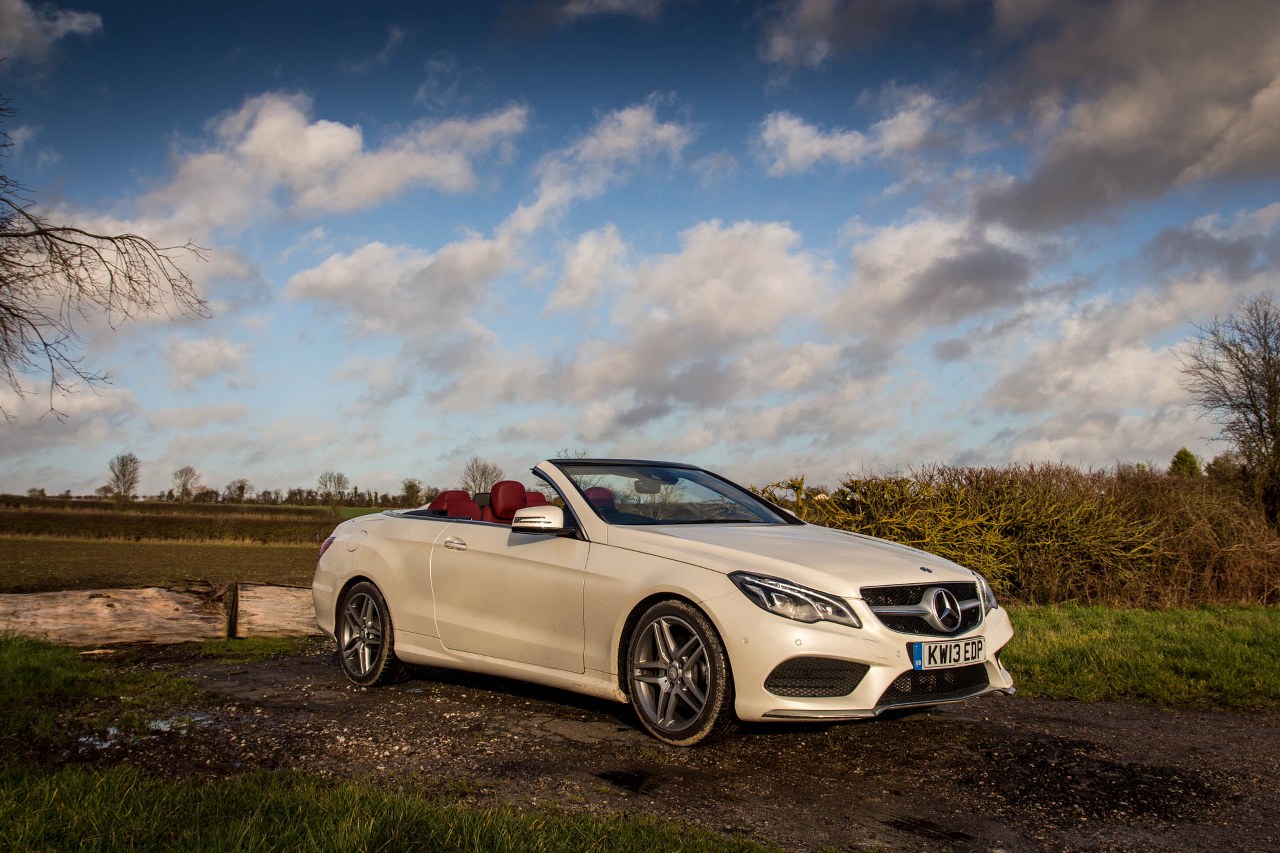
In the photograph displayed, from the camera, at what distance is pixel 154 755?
4969 mm

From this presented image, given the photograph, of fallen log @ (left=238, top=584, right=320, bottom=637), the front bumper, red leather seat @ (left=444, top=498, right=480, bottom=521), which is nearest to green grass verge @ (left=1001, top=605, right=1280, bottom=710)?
the front bumper

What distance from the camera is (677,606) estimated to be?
5027mm

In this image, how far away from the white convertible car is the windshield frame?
0.02m

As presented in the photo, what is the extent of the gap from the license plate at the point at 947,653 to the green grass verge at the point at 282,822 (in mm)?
1636

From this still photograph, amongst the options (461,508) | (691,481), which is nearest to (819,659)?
(691,481)

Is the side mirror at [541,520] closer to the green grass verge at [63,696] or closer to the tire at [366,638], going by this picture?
the tire at [366,638]

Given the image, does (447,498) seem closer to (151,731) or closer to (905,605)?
(151,731)

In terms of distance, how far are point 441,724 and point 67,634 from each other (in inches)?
214

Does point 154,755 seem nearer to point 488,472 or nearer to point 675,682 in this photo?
point 675,682

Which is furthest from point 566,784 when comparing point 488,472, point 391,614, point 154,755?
point 488,472

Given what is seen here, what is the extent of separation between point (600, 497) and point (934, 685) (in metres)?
2.31

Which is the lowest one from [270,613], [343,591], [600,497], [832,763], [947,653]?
[832,763]

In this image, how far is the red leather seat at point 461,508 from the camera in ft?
23.7

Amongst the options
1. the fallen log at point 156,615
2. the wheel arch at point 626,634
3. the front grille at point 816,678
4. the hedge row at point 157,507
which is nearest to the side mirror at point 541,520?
the wheel arch at point 626,634
